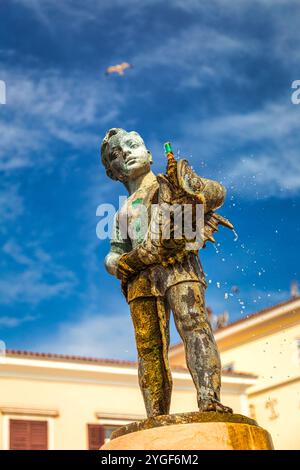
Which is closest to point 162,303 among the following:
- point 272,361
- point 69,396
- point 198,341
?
point 198,341

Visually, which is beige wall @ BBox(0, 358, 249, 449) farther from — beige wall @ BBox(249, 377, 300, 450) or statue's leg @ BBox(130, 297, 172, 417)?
statue's leg @ BBox(130, 297, 172, 417)

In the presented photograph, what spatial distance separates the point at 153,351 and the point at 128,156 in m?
1.73

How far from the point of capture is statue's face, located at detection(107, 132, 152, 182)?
21.5 ft

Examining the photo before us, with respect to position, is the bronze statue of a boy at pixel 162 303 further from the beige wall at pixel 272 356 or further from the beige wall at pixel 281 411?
the beige wall at pixel 272 356

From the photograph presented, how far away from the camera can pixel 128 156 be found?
6.56 m

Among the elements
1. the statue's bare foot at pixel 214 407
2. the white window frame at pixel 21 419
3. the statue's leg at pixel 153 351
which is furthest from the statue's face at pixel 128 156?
the white window frame at pixel 21 419

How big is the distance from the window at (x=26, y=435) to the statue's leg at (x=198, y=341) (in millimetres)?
17494

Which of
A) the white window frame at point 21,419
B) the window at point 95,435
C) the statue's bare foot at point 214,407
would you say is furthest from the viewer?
the window at point 95,435

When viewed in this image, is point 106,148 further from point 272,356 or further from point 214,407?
point 272,356

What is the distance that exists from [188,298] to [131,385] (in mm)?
19118

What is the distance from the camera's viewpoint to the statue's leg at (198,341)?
5402 mm
